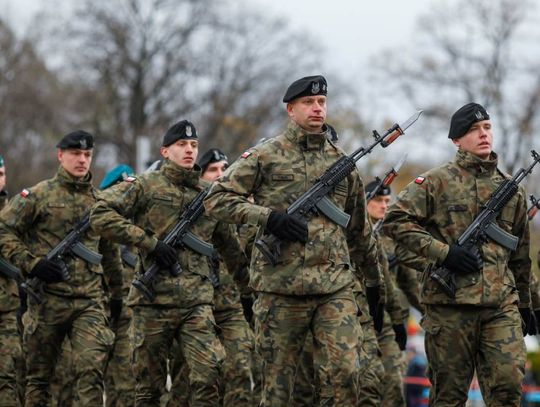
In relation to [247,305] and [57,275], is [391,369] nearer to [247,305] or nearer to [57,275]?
[247,305]

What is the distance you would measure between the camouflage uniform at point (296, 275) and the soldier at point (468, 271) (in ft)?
2.14

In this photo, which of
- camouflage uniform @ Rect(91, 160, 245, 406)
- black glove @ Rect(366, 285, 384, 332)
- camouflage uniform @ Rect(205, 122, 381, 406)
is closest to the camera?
camouflage uniform @ Rect(205, 122, 381, 406)

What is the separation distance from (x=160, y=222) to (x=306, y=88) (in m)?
2.25

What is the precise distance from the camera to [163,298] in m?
10.8

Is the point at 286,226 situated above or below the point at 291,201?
below

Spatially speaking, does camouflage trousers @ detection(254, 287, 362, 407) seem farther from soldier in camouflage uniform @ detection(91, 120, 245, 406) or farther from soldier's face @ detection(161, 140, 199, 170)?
soldier's face @ detection(161, 140, 199, 170)

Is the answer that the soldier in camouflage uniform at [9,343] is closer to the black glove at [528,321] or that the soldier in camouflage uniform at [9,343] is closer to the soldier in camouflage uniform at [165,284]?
the soldier in camouflage uniform at [165,284]

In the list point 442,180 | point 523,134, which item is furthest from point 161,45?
point 442,180

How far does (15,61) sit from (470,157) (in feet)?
116

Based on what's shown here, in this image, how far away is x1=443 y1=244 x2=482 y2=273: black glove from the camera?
374 inches

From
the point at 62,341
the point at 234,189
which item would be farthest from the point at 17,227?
the point at 234,189

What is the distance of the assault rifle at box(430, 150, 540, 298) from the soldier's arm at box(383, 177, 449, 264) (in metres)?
0.19

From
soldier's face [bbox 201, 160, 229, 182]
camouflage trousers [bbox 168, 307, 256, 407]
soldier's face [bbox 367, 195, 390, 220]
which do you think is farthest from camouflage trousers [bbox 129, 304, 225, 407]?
soldier's face [bbox 367, 195, 390, 220]

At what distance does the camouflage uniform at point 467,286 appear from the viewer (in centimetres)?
951
